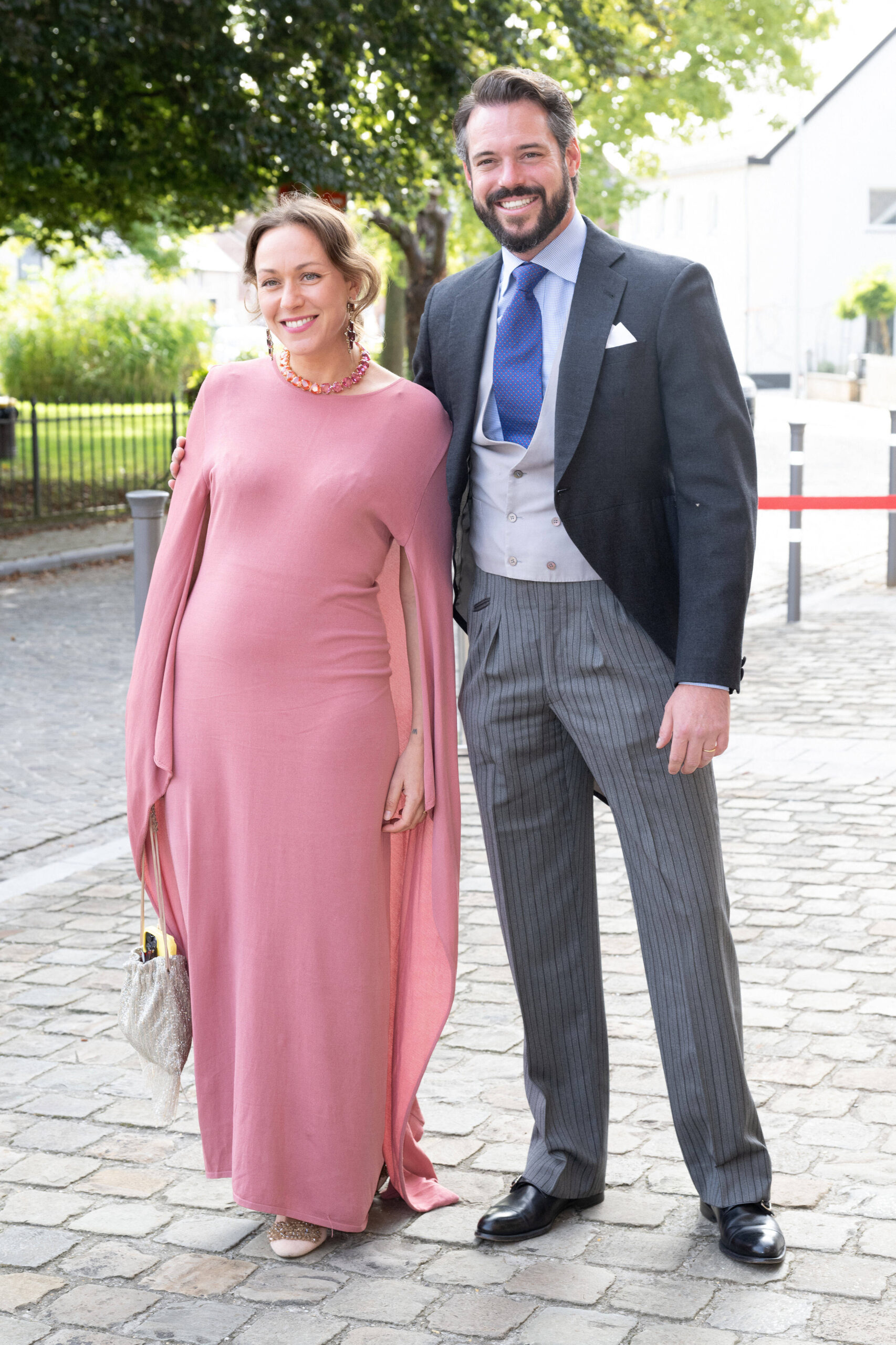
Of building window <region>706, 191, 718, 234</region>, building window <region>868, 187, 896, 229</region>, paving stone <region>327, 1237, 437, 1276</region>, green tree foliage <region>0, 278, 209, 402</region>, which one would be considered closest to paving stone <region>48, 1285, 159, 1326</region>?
paving stone <region>327, 1237, 437, 1276</region>

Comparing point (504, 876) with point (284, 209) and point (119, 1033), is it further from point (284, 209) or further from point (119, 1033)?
point (119, 1033)

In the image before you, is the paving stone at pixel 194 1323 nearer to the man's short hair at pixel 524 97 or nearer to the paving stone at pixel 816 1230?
the paving stone at pixel 816 1230

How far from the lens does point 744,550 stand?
9.51 feet

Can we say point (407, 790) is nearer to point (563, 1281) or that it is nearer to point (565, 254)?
point (563, 1281)

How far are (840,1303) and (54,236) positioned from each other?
1784cm

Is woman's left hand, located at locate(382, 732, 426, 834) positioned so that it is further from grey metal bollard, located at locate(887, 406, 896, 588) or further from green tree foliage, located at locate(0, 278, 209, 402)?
green tree foliage, located at locate(0, 278, 209, 402)

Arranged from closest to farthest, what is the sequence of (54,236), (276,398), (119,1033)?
(276,398) < (119,1033) < (54,236)

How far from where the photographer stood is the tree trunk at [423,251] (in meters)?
21.0

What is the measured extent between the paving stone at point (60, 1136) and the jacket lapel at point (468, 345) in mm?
1834

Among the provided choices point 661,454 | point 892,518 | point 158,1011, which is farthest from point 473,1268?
point 892,518

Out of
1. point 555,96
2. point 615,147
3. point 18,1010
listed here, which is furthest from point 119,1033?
point 615,147

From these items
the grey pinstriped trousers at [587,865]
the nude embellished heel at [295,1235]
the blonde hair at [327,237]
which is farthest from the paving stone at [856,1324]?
the blonde hair at [327,237]

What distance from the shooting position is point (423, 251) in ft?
70.6

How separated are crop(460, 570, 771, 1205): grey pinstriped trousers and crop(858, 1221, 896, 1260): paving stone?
0.21 m
